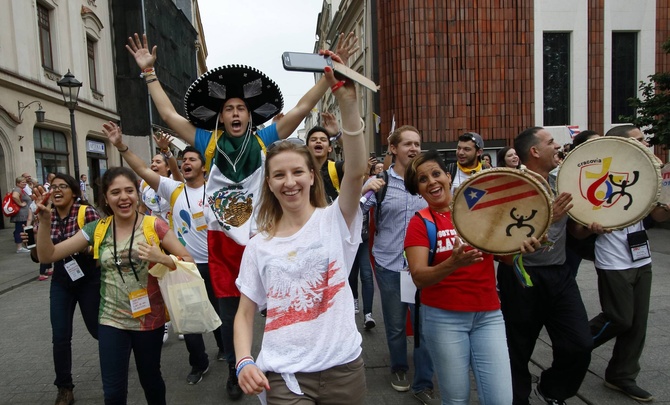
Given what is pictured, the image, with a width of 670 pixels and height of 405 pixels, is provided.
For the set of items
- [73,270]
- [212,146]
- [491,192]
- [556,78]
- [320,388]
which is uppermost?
[556,78]

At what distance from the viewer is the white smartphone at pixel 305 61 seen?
166cm

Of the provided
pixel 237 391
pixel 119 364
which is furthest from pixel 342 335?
pixel 237 391

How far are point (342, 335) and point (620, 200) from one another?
6.28 ft

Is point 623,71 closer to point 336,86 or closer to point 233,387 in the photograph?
point 233,387

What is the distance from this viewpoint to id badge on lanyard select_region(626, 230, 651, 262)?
3502 mm

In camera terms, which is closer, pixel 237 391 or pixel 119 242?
pixel 119 242

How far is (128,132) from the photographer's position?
26.1 metres

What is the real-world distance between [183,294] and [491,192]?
2021mm

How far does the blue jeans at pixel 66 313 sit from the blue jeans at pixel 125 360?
80 centimetres

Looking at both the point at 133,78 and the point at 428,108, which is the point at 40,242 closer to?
the point at 428,108

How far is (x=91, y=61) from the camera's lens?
2309 centimetres

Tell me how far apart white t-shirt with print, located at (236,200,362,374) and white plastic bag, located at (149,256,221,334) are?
1.05 meters

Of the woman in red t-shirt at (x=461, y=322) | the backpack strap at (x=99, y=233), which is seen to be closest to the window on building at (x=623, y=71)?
the woman in red t-shirt at (x=461, y=322)

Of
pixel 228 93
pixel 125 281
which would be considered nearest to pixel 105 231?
pixel 125 281
